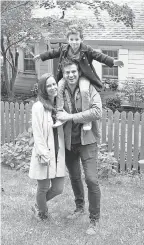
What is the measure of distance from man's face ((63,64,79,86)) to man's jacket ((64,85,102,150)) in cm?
11

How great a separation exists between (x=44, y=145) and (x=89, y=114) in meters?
0.61

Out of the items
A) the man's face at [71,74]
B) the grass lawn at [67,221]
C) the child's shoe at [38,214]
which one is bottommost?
the grass lawn at [67,221]

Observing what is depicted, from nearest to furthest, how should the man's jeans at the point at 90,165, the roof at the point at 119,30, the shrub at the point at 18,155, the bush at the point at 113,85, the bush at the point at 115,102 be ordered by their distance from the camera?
the man's jeans at the point at 90,165
the shrub at the point at 18,155
the bush at the point at 115,102
the roof at the point at 119,30
the bush at the point at 113,85

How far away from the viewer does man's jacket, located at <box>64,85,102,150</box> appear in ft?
13.0

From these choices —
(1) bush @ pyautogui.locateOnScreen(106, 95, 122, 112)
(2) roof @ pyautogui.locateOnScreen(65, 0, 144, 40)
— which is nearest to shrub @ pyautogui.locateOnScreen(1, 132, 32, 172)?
(1) bush @ pyautogui.locateOnScreen(106, 95, 122, 112)

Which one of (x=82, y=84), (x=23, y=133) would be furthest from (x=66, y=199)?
(x=23, y=133)

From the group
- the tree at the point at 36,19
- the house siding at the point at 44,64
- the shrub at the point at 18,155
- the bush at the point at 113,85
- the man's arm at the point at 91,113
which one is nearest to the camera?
the man's arm at the point at 91,113

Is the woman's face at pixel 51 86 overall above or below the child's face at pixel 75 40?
below

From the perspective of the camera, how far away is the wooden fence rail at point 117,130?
7051 mm

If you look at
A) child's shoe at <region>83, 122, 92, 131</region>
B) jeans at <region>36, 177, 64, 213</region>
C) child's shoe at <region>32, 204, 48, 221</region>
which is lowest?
child's shoe at <region>32, 204, 48, 221</region>

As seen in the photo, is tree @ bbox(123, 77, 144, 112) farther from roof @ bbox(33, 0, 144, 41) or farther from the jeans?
the jeans

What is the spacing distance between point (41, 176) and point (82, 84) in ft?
3.64

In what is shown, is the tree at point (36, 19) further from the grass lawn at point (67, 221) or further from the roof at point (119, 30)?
the grass lawn at point (67, 221)

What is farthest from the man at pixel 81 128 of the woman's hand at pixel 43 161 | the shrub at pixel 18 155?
the shrub at pixel 18 155
